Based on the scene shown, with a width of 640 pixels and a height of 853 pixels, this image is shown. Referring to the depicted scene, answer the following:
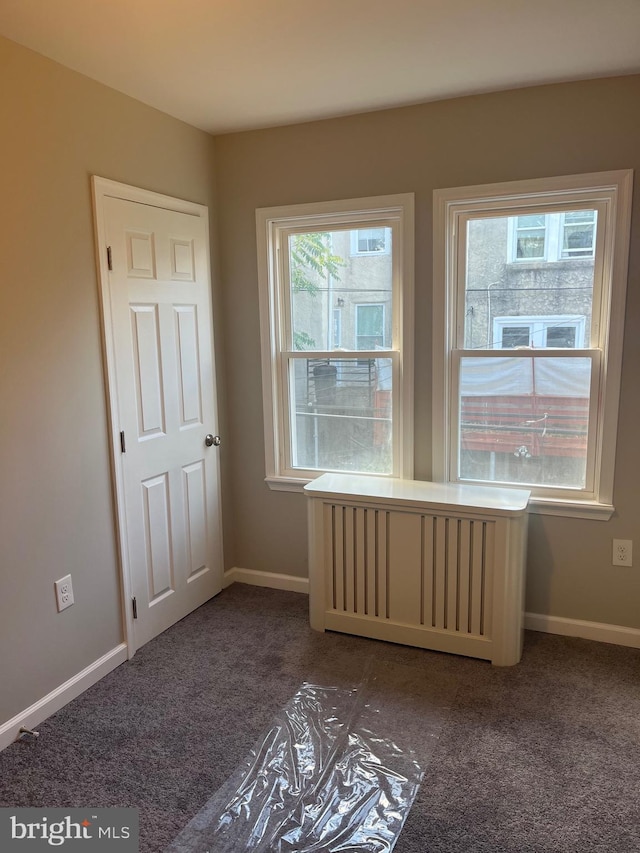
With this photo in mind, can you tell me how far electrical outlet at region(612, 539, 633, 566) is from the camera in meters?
2.66

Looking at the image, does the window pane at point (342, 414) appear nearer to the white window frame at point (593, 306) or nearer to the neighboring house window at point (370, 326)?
the neighboring house window at point (370, 326)

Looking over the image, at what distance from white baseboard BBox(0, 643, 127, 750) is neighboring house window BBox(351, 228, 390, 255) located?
215 cm

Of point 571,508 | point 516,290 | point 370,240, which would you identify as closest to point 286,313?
point 370,240

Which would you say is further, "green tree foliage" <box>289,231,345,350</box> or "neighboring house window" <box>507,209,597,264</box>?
"green tree foliage" <box>289,231,345,350</box>

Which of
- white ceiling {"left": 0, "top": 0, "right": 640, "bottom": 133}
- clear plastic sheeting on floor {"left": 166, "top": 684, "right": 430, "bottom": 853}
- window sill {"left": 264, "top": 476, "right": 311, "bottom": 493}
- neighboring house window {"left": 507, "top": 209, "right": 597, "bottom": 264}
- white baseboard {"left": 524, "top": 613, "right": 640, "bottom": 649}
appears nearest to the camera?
clear plastic sheeting on floor {"left": 166, "top": 684, "right": 430, "bottom": 853}

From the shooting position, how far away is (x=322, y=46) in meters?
2.11

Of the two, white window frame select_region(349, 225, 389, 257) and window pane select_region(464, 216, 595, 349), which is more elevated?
white window frame select_region(349, 225, 389, 257)

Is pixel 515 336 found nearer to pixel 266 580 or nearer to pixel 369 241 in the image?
pixel 369 241

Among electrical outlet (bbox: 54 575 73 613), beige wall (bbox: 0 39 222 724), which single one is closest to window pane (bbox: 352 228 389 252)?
beige wall (bbox: 0 39 222 724)

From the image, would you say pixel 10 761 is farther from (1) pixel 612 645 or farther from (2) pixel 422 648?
(1) pixel 612 645

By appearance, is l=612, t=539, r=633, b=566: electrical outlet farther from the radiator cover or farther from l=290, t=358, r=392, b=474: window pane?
l=290, t=358, r=392, b=474: window pane

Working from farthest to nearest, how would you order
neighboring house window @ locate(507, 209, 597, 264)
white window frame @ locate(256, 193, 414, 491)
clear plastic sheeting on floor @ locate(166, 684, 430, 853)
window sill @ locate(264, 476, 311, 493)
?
window sill @ locate(264, 476, 311, 493), white window frame @ locate(256, 193, 414, 491), neighboring house window @ locate(507, 209, 597, 264), clear plastic sheeting on floor @ locate(166, 684, 430, 853)

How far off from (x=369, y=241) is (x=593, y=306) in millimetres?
1074

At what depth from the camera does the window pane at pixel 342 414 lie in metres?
3.05
